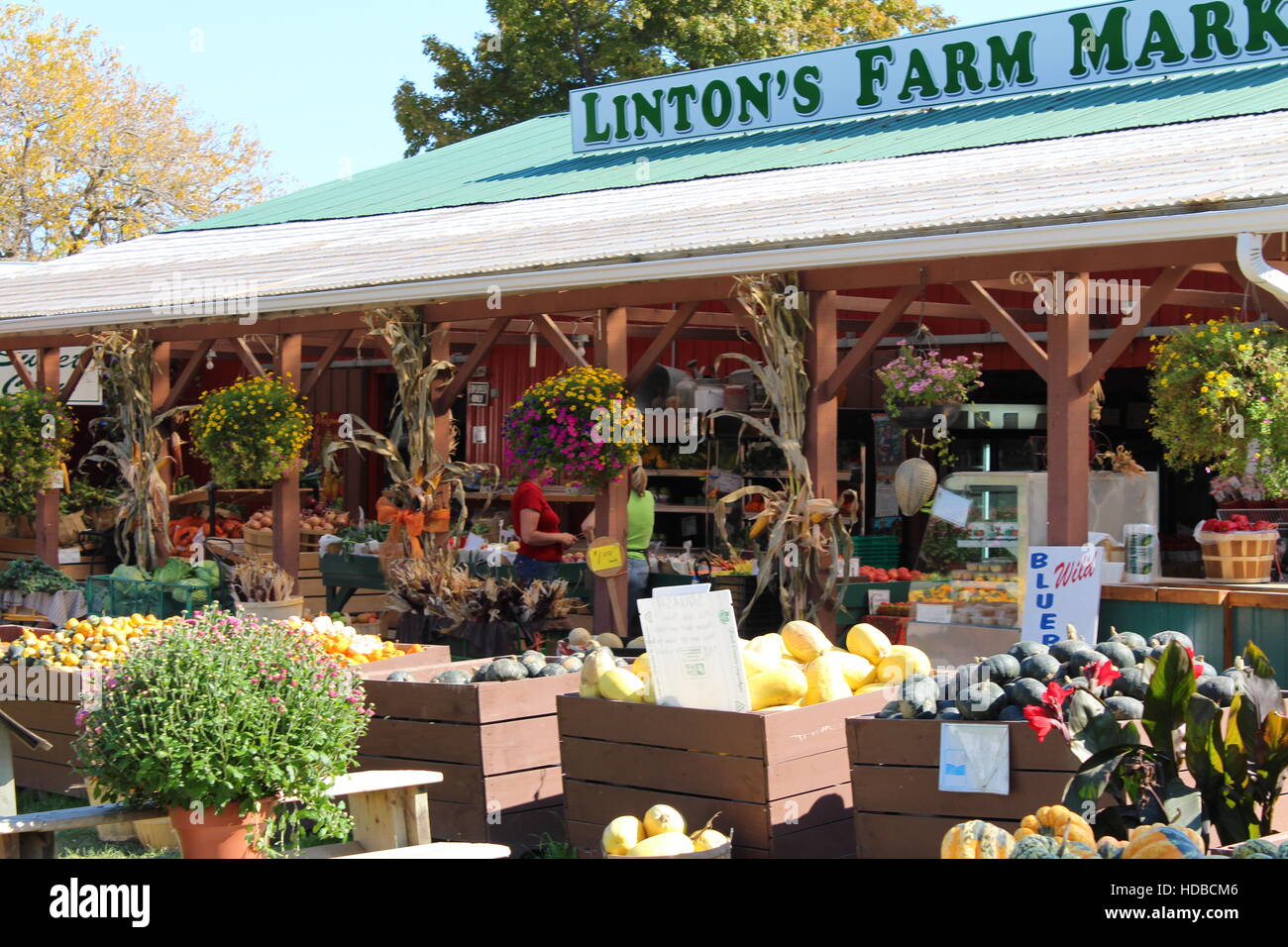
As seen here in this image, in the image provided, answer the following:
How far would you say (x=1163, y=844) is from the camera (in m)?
3.59

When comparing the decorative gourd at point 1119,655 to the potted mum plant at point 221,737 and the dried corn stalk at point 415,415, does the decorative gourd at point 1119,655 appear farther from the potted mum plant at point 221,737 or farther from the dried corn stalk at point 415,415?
the dried corn stalk at point 415,415

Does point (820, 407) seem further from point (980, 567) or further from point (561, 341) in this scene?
point (561, 341)

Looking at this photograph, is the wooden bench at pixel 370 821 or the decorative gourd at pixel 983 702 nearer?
the wooden bench at pixel 370 821

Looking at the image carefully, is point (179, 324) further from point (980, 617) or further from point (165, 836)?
point (980, 617)

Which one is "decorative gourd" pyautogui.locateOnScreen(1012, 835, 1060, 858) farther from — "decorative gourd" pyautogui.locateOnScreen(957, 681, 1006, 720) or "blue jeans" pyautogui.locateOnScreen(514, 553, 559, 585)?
"blue jeans" pyautogui.locateOnScreen(514, 553, 559, 585)

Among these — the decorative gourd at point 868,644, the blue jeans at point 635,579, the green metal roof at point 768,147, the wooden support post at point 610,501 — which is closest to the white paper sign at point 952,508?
the wooden support post at point 610,501

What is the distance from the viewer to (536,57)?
27.8 meters

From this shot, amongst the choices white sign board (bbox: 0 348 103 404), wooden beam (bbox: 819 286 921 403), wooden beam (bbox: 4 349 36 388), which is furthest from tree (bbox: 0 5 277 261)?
wooden beam (bbox: 819 286 921 403)

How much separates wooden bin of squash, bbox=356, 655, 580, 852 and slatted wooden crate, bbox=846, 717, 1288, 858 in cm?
145

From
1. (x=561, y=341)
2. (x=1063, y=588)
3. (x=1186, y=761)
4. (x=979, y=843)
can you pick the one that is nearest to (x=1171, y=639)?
(x=1186, y=761)

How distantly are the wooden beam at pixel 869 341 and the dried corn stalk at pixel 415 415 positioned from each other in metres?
3.12

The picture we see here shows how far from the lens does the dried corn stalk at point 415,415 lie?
10.1 meters

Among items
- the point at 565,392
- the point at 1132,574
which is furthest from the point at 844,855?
the point at 565,392

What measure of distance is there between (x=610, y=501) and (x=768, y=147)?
5.04 meters
